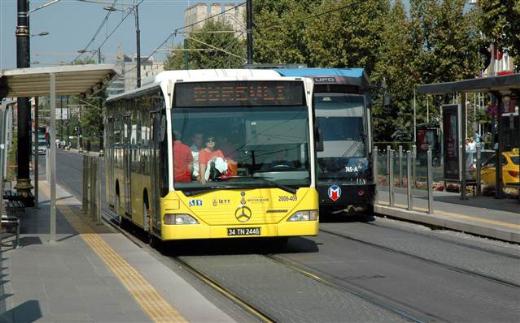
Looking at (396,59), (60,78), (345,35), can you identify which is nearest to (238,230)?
(60,78)

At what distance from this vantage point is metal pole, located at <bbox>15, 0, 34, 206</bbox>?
25.3 metres

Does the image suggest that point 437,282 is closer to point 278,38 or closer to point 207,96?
point 207,96

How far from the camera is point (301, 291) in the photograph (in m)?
11.3

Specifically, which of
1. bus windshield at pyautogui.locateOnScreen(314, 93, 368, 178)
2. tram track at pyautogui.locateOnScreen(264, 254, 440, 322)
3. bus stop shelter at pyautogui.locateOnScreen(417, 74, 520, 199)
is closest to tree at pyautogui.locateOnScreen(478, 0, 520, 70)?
bus stop shelter at pyautogui.locateOnScreen(417, 74, 520, 199)

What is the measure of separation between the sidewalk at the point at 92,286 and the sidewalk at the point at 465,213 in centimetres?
638

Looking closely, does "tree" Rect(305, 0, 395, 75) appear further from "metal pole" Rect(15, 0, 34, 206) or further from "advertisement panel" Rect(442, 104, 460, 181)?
"metal pole" Rect(15, 0, 34, 206)

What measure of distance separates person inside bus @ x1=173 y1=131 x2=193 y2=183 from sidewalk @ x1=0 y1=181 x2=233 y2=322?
124 cm

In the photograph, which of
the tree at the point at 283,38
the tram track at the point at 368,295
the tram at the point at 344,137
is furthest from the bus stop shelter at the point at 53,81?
the tree at the point at 283,38

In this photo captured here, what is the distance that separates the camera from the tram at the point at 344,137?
21938 millimetres

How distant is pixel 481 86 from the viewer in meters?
22.7

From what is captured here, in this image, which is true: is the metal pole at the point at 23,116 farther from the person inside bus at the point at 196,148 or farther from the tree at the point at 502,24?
the person inside bus at the point at 196,148

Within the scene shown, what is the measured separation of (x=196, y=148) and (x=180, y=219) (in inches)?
41.5

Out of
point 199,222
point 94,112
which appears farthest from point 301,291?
point 94,112

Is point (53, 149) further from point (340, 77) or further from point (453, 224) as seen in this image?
point (453, 224)
